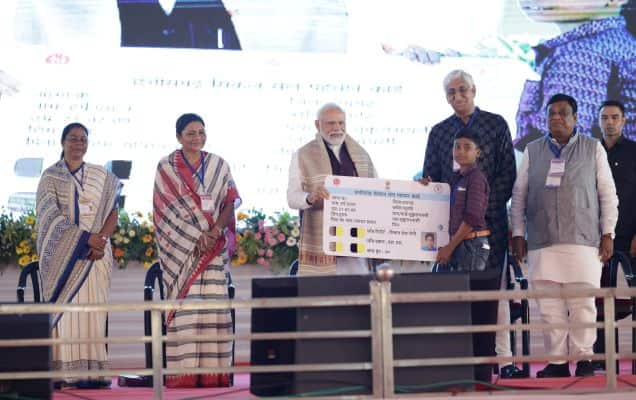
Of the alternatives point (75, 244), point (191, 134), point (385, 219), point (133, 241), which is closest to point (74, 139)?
point (75, 244)

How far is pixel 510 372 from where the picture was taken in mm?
5266

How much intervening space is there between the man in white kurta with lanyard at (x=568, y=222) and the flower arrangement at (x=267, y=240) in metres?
1.67

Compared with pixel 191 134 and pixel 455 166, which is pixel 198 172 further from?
pixel 455 166

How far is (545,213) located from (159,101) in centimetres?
256

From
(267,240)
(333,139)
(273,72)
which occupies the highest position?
(273,72)

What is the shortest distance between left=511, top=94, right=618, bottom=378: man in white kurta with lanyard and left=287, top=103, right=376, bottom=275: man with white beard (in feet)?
2.70

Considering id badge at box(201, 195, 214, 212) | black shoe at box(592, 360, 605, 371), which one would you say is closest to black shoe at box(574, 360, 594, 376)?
black shoe at box(592, 360, 605, 371)

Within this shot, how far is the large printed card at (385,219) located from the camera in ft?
16.1

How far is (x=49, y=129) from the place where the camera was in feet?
21.2

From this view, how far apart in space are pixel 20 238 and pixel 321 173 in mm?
2125

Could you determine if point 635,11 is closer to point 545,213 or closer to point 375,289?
point 545,213

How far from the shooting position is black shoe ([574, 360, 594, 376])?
16.4ft

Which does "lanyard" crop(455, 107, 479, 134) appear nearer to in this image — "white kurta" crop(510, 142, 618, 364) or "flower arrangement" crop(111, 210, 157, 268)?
"white kurta" crop(510, 142, 618, 364)

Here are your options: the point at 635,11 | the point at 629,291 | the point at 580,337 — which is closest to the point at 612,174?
the point at 580,337
